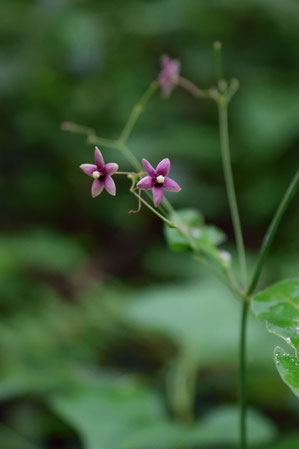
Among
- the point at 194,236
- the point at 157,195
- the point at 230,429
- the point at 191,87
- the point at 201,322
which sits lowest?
the point at 230,429

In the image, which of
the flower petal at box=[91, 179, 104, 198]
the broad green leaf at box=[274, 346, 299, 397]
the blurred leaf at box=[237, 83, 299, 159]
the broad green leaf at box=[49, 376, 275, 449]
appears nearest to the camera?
the broad green leaf at box=[274, 346, 299, 397]

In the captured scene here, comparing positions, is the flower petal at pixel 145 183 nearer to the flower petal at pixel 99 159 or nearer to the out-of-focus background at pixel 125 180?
the flower petal at pixel 99 159

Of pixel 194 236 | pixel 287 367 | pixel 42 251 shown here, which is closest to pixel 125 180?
pixel 42 251

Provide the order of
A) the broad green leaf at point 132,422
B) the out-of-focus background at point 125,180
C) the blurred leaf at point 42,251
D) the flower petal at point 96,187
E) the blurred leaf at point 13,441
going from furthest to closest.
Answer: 1. the blurred leaf at point 42,251
2. the out-of-focus background at point 125,180
3. the blurred leaf at point 13,441
4. the broad green leaf at point 132,422
5. the flower petal at point 96,187

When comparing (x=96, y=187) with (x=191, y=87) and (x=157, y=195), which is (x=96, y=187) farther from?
(x=191, y=87)

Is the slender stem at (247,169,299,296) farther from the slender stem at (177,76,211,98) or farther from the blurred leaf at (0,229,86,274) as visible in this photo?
the blurred leaf at (0,229,86,274)

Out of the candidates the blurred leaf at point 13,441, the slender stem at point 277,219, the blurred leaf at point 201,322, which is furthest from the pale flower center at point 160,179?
the blurred leaf at point 13,441

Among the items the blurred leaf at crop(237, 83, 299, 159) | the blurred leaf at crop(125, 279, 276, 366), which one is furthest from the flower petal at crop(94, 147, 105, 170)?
the blurred leaf at crop(237, 83, 299, 159)
